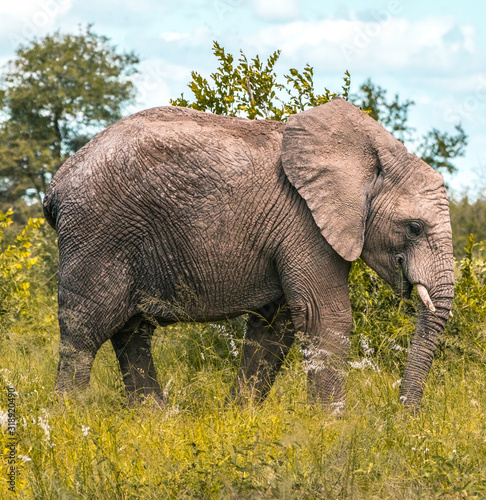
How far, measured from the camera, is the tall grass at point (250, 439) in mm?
3508

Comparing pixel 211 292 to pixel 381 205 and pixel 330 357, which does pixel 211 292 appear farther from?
pixel 381 205

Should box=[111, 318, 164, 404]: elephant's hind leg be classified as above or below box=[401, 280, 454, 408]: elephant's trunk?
below

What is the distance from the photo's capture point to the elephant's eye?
16.4 feet

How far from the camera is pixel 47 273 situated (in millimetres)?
11250

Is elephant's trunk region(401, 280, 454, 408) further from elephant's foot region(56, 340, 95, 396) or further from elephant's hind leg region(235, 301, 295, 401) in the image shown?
elephant's foot region(56, 340, 95, 396)

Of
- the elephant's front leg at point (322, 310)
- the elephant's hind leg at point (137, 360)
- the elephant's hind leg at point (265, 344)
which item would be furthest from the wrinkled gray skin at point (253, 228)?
the elephant's hind leg at point (137, 360)

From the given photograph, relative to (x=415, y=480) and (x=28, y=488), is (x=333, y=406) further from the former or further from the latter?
(x=28, y=488)

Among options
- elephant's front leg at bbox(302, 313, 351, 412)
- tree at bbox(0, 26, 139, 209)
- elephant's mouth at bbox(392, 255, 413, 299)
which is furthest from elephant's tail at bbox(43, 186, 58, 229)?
tree at bbox(0, 26, 139, 209)

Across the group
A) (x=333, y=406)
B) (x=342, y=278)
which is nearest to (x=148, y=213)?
(x=342, y=278)

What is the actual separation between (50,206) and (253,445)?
2.61m

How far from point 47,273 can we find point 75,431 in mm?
7155

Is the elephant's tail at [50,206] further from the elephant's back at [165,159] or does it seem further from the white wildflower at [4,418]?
the white wildflower at [4,418]

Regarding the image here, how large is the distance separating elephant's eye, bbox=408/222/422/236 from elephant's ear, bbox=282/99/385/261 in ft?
1.04

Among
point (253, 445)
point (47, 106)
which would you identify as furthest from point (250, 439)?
point (47, 106)
